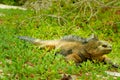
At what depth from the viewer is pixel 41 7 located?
12852 mm

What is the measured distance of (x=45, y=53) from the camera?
688cm

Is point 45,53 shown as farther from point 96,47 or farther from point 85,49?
point 96,47

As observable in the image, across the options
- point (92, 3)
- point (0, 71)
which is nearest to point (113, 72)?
point (0, 71)

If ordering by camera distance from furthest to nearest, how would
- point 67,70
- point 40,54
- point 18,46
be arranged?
point 18,46 < point 40,54 < point 67,70

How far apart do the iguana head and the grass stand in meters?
0.21

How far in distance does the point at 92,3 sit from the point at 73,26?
4.18ft

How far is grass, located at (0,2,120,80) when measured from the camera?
5258 millimetres

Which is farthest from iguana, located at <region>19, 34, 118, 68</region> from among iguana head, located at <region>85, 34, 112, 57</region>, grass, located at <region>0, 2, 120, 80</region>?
grass, located at <region>0, 2, 120, 80</region>

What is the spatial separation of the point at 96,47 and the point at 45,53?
97cm

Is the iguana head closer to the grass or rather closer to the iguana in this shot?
the iguana

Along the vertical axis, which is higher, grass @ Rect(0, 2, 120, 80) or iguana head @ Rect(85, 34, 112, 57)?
iguana head @ Rect(85, 34, 112, 57)

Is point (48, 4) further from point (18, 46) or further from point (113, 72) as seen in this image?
point (113, 72)

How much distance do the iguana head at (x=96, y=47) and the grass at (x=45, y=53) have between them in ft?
0.69

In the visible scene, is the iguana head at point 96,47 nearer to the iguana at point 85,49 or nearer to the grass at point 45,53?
the iguana at point 85,49
